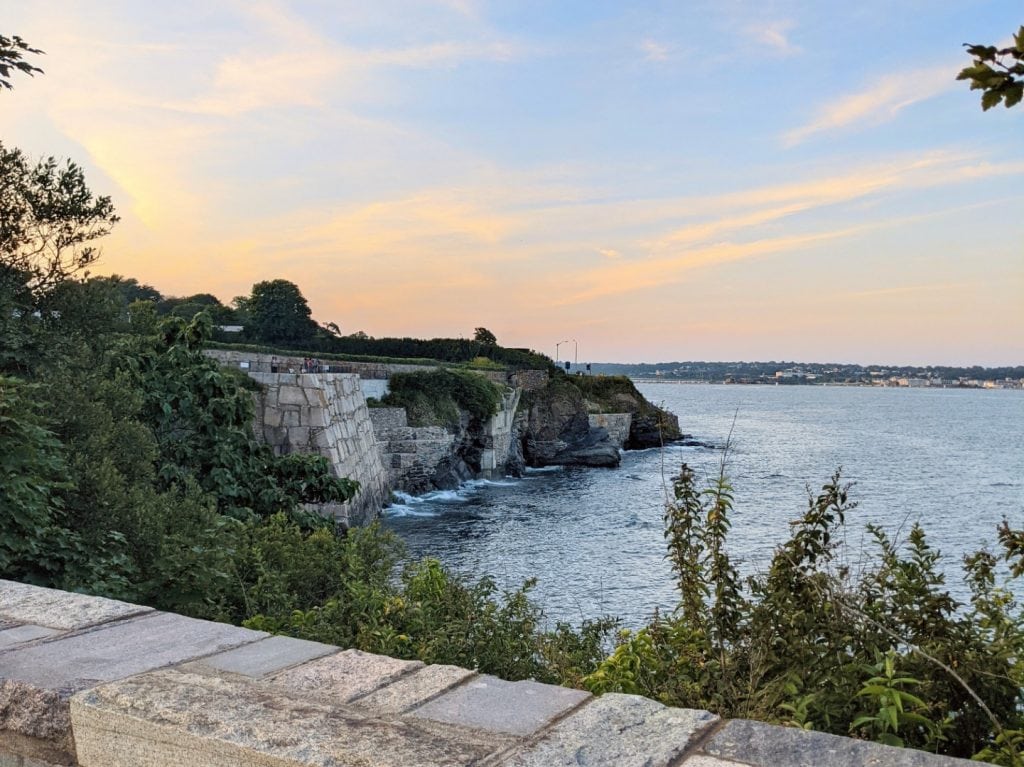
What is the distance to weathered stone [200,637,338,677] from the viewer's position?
8.45 ft

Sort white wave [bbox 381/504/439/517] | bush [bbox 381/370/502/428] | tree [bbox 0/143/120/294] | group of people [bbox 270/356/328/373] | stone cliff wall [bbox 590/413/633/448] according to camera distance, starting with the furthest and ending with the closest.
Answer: stone cliff wall [bbox 590/413/633/448]
bush [bbox 381/370/502/428]
group of people [bbox 270/356/328/373]
white wave [bbox 381/504/439/517]
tree [bbox 0/143/120/294]

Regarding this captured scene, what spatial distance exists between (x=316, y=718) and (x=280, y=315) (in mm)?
65834

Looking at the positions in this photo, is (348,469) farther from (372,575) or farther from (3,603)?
(3,603)

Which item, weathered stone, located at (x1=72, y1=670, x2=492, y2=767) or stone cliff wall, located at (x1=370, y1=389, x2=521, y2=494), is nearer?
weathered stone, located at (x1=72, y1=670, x2=492, y2=767)

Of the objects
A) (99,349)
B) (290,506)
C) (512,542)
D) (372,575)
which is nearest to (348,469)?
(512,542)

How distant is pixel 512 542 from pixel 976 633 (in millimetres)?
18612

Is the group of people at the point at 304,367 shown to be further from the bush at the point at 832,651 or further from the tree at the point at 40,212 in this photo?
the bush at the point at 832,651

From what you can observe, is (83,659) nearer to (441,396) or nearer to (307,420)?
(307,420)

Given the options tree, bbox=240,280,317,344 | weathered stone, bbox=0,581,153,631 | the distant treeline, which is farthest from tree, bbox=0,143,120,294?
tree, bbox=240,280,317,344

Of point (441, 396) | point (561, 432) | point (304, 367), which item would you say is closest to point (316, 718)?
point (441, 396)

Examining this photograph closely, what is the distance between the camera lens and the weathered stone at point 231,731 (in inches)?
75.9

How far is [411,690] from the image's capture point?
7.91 ft

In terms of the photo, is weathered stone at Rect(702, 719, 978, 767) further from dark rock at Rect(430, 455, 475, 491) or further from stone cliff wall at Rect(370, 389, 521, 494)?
dark rock at Rect(430, 455, 475, 491)

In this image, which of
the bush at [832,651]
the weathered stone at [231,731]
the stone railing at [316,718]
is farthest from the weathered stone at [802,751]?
the bush at [832,651]
